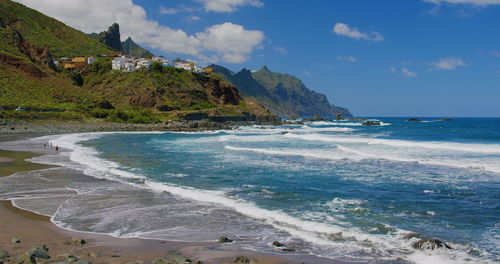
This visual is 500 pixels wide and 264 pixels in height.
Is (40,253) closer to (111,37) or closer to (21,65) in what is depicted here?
(21,65)

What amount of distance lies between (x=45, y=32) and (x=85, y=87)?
39.3 metres

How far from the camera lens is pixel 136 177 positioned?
19.5 m

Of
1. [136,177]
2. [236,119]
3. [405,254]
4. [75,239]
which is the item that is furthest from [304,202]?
[236,119]

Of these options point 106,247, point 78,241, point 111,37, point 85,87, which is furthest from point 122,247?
point 111,37

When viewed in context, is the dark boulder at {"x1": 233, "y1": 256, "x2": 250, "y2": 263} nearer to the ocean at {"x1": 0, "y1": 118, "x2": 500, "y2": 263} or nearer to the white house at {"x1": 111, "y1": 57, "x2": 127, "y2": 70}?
the ocean at {"x1": 0, "y1": 118, "x2": 500, "y2": 263}

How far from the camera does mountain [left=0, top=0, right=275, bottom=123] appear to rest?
74.8m

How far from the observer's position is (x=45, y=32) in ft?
430

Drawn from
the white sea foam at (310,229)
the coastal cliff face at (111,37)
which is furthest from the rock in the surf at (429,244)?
the coastal cliff face at (111,37)

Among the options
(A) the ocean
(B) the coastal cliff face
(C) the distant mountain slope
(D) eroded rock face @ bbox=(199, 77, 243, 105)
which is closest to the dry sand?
(A) the ocean

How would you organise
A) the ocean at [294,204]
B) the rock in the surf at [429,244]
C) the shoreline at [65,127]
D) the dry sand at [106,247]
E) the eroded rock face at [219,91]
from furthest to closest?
1. the eroded rock face at [219,91]
2. the shoreline at [65,127]
3. the ocean at [294,204]
4. the rock in the surf at [429,244]
5. the dry sand at [106,247]

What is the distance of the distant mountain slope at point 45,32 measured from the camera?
121m

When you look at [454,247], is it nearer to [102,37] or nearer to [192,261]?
[192,261]

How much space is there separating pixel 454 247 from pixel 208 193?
9.43m

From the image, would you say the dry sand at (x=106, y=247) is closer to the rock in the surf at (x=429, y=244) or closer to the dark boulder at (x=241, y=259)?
the dark boulder at (x=241, y=259)
